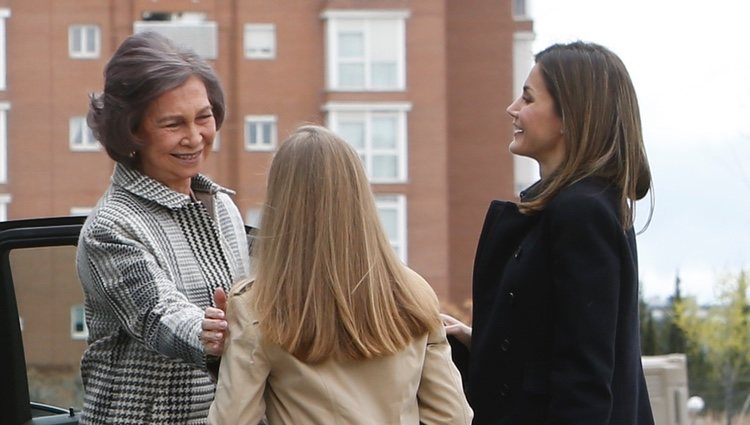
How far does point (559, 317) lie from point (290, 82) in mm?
38149

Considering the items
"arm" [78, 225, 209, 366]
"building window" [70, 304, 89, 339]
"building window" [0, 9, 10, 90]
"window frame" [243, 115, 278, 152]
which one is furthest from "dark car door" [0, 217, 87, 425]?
"building window" [0, 9, 10, 90]

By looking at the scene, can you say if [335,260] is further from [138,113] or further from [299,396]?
[138,113]

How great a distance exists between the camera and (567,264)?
121 inches

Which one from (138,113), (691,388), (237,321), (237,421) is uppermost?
(138,113)

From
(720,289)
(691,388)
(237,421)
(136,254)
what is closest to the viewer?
(237,421)

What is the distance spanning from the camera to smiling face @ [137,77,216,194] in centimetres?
334

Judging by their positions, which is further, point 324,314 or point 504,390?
point 504,390

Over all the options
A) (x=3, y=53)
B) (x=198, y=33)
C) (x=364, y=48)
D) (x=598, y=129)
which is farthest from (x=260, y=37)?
(x=598, y=129)

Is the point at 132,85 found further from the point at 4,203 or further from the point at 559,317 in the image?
the point at 4,203

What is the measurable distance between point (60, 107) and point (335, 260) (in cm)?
3803

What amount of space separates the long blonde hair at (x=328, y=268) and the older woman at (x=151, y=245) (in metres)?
0.23

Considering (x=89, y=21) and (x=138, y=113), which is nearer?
(x=138, y=113)

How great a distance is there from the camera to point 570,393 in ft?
9.94

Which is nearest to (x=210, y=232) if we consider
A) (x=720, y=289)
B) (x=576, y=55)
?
(x=576, y=55)
